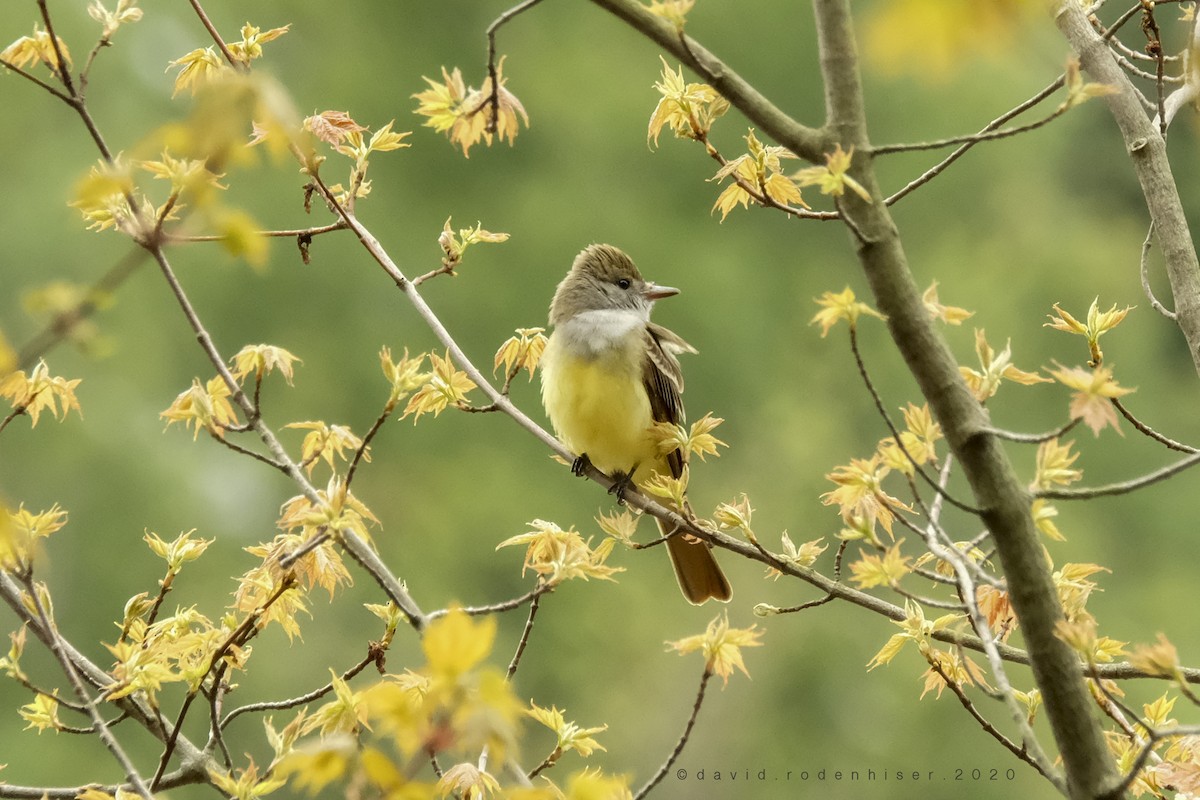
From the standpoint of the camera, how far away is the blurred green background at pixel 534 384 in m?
12.0

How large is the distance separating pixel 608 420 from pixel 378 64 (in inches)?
475

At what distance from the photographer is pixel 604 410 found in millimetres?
3982

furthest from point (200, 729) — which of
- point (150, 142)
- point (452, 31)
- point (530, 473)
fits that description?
point (150, 142)

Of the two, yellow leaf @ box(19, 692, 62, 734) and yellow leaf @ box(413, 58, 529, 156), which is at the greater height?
yellow leaf @ box(413, 58, 529, 156)

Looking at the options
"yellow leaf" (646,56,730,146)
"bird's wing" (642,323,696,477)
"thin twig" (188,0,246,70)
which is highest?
"bird's wing" (642,323,696,477)

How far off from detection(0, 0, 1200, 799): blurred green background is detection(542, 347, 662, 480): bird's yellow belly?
6847mm

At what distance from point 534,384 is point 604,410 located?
766cm

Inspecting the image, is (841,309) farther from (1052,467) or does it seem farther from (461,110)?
(461,110)

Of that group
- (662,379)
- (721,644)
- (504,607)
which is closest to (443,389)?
(504,607)

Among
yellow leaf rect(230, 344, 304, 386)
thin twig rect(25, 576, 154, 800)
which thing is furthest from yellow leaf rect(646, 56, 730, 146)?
thin twig rect(25, 576, 154, 800)

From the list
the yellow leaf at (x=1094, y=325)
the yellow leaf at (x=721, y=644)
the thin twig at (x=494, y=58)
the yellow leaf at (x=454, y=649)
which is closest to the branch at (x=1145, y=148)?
the yellow leaf at (x=1094, y=325)

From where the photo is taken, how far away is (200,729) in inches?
430

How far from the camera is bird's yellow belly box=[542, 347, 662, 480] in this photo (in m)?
3.98

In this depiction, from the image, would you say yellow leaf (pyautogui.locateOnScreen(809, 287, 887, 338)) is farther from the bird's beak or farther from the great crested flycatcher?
the bird's beak
